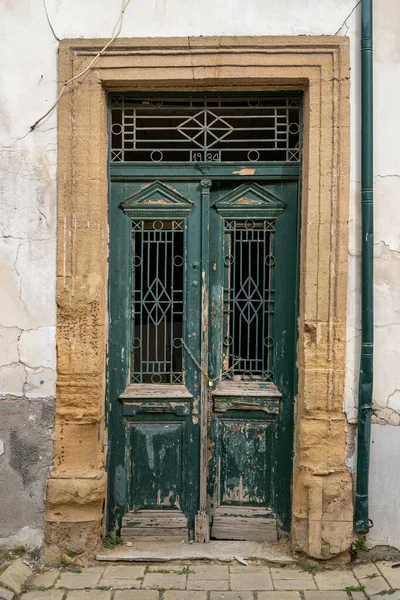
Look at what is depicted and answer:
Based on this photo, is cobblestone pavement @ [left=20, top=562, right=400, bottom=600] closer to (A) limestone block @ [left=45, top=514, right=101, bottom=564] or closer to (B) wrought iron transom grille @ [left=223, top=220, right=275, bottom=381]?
(A) limestone block @ [left=45, top=514, right=101, bottom=564]

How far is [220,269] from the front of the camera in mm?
4305

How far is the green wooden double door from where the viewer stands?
14.0 ft

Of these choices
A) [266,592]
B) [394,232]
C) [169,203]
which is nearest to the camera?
[266,592]

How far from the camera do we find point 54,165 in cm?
411

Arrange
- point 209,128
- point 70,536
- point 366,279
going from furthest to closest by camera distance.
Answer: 1. point 209,128
2. point 70,536
3. point 366,279

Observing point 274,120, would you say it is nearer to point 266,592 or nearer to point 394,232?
point 394,232

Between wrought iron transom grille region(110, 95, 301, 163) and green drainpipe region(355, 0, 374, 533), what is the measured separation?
502 mm

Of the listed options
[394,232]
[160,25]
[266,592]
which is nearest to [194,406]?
[266,592]

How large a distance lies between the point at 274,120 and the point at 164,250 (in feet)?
3.92

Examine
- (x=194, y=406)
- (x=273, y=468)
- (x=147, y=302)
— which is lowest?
(x=273, y=468)

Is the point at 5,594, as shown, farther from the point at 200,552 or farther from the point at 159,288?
the point at 159,288

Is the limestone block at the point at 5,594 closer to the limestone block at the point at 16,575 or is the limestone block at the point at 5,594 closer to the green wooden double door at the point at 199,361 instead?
the limestone block at the point at 16,575

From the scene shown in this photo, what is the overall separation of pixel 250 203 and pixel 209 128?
0.60 meters

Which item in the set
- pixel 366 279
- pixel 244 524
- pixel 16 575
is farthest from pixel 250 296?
pixel 16 575
